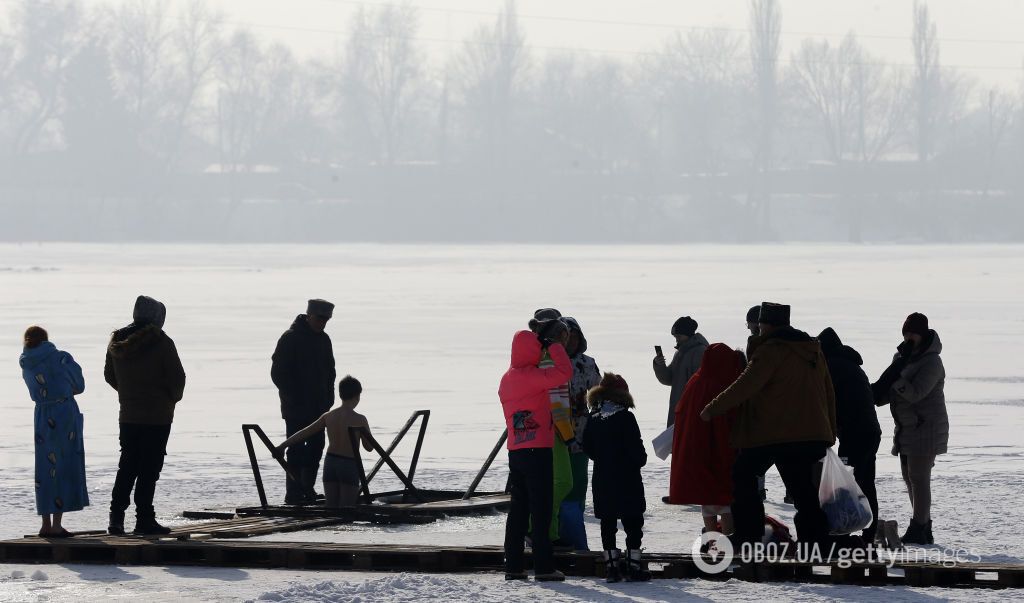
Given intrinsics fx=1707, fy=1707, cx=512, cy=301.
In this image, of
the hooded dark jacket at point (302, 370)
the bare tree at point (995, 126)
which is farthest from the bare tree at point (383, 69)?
the hooded dark jacket at point (302, 370)

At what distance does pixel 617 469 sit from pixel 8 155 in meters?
102

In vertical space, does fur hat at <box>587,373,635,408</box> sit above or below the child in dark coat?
above

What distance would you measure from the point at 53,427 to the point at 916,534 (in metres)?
4.65

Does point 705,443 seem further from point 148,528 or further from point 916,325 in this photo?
point 148,528

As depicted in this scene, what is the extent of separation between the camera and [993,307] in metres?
33.9

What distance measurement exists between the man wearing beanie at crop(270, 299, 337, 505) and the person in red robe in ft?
10.8

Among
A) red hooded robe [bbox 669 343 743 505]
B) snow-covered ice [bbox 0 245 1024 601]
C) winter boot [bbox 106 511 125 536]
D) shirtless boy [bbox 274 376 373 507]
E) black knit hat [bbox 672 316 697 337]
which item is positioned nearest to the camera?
snow-covered ice [bbox 0 245 1024 601]

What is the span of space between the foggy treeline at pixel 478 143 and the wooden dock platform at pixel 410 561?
288ft

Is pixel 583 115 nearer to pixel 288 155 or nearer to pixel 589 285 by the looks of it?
pixel 288 155

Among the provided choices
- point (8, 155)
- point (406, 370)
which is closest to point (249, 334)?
point (406, 370)

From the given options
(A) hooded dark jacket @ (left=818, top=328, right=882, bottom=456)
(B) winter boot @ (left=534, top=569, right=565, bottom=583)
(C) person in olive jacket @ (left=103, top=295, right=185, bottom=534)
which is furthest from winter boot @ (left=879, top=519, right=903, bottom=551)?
(C) person in olive jacket @ (left=103, top=295, right=185, bottom=534)

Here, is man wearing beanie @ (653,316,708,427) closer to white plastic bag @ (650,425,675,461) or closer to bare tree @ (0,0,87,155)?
white plastic bag @ (650,425,675,461)

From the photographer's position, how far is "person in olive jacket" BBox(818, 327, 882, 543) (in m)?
A: 8.68

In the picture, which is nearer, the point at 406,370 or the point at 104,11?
the point at 406,370
